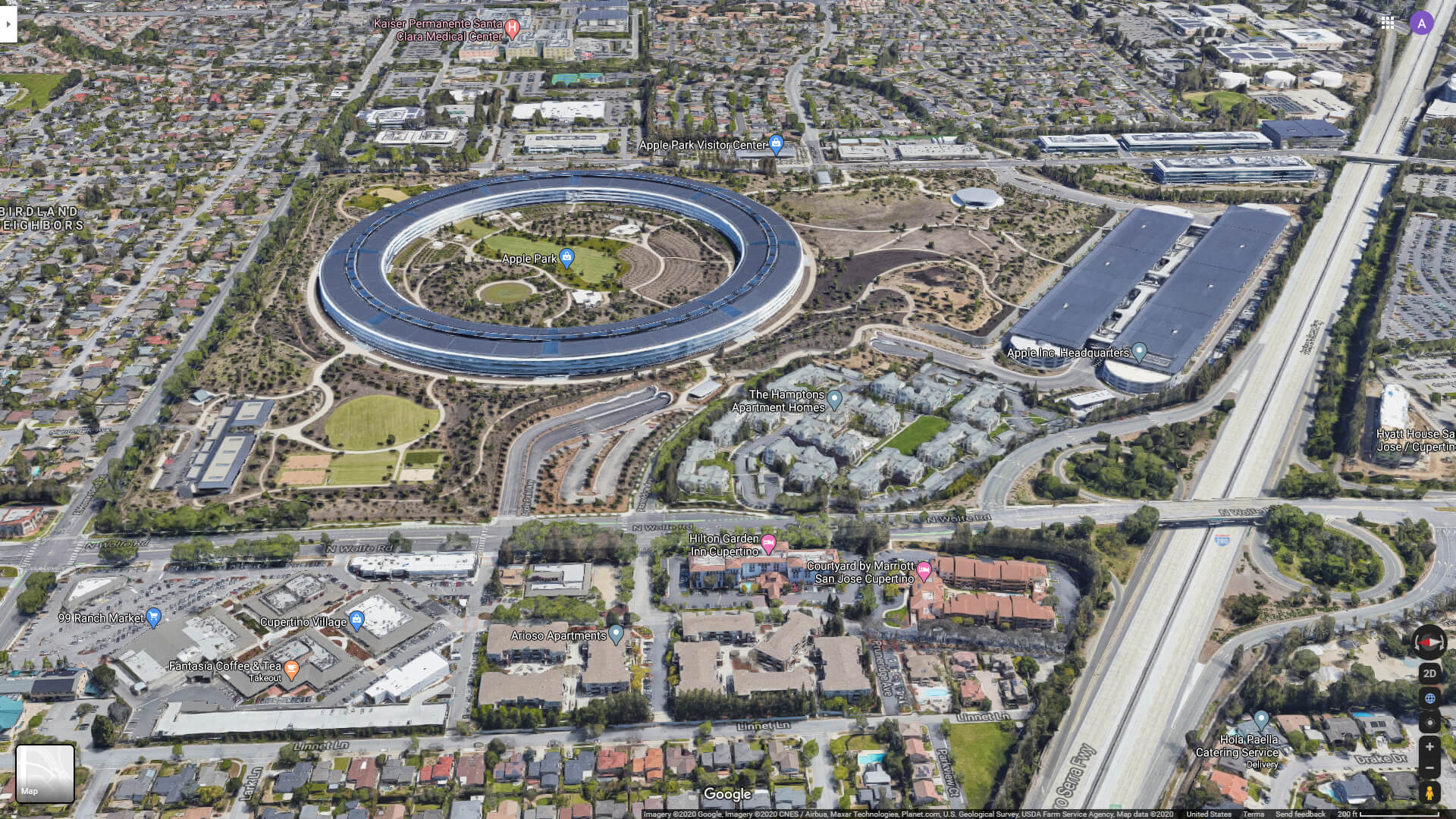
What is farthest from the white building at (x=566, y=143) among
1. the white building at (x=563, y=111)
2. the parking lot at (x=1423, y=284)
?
the parking lot at (x=1423, y=284)

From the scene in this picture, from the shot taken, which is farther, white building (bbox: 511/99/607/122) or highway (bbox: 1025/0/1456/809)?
white building (bbox: 511/99/607/122)

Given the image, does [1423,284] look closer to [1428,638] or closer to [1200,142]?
[1200,142]

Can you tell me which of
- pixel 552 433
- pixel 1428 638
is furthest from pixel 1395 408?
pixel 552 433

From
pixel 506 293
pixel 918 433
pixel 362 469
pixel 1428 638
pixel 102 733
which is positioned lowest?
pixel 362 469

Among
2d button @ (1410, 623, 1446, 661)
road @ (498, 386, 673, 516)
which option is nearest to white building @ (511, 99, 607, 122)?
road @ (498, 386, 673, 516)

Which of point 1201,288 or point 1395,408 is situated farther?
point 1201,288

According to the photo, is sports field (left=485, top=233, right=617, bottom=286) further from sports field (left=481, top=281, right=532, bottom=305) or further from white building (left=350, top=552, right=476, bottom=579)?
white building (left=350, top=552, right=476, bottom=579)

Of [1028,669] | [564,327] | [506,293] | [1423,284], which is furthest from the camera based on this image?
[1423,284]
